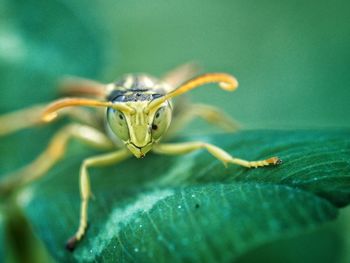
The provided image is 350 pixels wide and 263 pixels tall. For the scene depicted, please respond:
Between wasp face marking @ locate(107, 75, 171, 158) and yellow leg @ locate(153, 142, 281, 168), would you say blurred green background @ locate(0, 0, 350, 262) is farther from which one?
wasp face marking @ locate(107, 75, 171, 158)

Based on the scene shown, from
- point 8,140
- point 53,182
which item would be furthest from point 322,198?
point 8,140

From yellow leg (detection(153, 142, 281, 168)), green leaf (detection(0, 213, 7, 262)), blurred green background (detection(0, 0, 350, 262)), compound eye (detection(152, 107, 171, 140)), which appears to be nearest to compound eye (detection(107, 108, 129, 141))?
compound eye (detection(152, 107, 171, 140))

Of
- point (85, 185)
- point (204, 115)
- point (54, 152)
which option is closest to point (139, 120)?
point (85, 185)

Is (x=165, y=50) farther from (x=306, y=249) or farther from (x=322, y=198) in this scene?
(x=322, y=198)

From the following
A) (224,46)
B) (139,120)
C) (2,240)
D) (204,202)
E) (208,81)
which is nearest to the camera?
(204,202)

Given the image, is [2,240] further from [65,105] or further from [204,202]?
[204,202]

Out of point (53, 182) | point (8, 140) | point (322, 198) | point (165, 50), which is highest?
point (165, 50)
